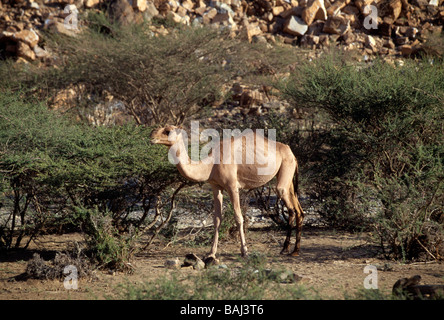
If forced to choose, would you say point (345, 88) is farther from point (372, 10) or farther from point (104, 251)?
point (372, 10)

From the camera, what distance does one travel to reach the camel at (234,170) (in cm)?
761

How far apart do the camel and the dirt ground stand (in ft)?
2.04

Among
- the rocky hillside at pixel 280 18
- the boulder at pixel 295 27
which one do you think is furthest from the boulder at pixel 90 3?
the boulder at pixel 295 27

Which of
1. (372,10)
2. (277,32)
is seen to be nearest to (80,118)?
(277,32)

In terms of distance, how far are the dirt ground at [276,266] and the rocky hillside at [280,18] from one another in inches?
636

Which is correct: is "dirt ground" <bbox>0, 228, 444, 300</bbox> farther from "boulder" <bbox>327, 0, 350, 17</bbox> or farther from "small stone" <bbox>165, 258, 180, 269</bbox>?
"boulder" <bbox>327, 0, 350, 17</bbox>

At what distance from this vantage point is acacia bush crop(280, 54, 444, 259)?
25.4 ft

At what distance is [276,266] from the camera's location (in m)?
7.41

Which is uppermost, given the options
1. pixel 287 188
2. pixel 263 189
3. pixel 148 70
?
pixel 148 70

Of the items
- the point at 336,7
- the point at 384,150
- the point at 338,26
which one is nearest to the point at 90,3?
the point at 338,26

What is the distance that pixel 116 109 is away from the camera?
68.6 ft

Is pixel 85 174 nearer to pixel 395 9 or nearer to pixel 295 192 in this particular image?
pixel 295 192

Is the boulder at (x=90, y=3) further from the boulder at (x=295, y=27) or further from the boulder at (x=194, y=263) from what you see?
the boulder at (x=194, y=263)

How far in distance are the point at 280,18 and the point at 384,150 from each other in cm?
2026
